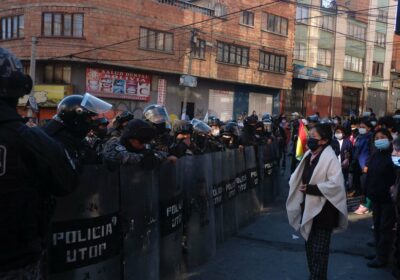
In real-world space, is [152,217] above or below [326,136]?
below

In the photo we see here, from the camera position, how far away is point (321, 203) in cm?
467

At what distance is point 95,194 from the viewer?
3422 millimetres

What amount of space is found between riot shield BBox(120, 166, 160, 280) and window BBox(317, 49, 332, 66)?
3905 centimetres

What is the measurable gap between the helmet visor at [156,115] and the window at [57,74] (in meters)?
21.9

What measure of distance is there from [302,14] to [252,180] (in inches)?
1348

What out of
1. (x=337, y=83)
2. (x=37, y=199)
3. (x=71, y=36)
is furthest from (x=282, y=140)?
(x=337, y=83)

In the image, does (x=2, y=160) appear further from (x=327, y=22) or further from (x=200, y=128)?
(x=327, y=22)

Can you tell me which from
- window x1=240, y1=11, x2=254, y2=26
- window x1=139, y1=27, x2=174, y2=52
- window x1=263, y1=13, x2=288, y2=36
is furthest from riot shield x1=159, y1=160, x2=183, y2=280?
window x1=263, y1=13, x2=288, y2=36

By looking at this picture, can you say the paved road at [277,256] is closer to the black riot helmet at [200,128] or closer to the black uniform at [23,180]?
the black riot helmet at [200,128]

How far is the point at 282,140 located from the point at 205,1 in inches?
860

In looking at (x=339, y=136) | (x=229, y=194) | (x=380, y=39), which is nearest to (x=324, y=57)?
(x=380, y=39)

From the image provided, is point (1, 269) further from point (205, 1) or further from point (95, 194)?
point (205, 1)

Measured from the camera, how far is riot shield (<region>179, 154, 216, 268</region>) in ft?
17.6

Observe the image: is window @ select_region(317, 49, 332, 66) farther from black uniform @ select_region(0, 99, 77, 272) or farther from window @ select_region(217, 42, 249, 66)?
black uniform @ select_region(0, 99, 77, 272)
